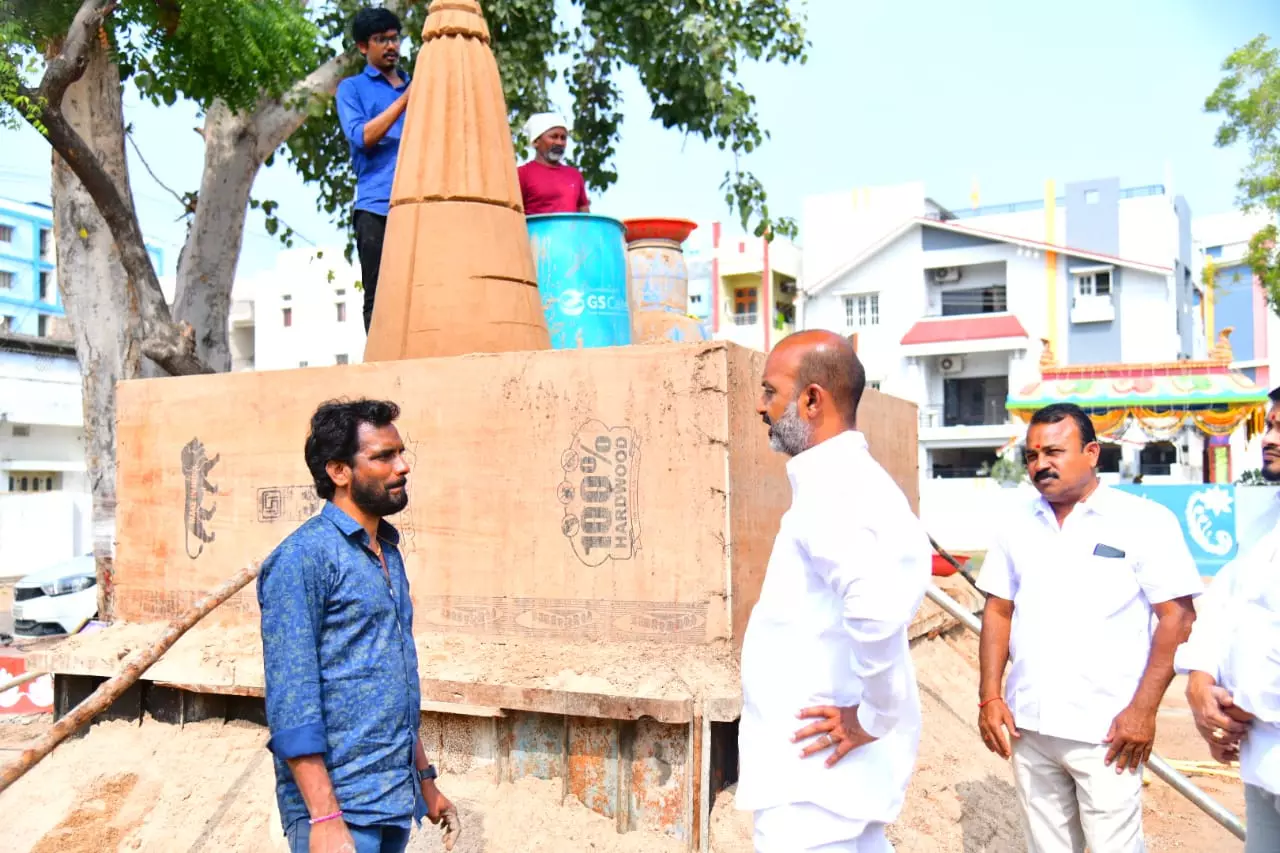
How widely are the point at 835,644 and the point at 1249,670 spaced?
1221 mm

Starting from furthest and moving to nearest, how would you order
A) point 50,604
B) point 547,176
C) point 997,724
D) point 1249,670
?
point 50,604 → point 547,176 → point 997,724 → point 1249,670

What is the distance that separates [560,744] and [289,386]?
2155mm

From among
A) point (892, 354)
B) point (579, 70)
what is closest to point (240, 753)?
point (579, 70)

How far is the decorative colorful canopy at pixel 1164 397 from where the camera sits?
80.3ft

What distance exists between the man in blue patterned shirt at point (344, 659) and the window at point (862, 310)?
32922mm

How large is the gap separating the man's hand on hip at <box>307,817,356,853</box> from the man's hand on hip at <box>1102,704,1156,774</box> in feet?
7.19

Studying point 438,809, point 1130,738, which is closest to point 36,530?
point 438,809

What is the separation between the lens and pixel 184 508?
5426 millimetres

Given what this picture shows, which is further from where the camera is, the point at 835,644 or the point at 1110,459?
the point at 1110,459

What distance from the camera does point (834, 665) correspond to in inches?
96.5

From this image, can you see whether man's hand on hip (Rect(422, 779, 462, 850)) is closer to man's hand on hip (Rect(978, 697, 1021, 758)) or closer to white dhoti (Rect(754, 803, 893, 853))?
white dhoti (Rect(754, 803, 893, 853))

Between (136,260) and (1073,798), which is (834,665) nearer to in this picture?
(1073,798)

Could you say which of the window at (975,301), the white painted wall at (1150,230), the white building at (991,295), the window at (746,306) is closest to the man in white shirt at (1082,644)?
the white building at (991,295)

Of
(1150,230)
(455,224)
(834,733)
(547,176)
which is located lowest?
(834,733)
